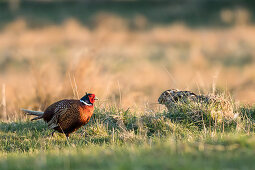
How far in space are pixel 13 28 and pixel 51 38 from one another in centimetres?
369

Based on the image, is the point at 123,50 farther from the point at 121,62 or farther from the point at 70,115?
the point at 70,115

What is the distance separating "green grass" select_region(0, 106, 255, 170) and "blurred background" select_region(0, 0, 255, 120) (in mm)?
574

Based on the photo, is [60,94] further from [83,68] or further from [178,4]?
[178,4]

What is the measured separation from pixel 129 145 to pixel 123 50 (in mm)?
16447

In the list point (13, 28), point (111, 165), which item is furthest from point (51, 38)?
point (111, 165)

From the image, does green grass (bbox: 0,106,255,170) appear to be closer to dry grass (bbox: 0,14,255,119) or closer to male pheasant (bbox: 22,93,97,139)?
male pheasant (bbox: 22,93,97,139)

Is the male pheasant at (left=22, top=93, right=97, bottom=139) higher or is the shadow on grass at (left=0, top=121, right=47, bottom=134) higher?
the male pheasant at (left=22, top=93, right=97, bottom=139)

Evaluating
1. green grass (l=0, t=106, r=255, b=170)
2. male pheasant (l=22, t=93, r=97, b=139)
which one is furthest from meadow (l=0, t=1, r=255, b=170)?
male pheasant (l=22, t=93, r=97, b=139)

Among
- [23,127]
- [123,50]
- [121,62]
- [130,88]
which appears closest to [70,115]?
[23,127]

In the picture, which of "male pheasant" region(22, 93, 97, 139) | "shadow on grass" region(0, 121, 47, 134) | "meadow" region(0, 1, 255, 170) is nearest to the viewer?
"meadow" region(0, 1, 255, 170)

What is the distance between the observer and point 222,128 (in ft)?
19.3

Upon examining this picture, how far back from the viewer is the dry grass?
33.5ft

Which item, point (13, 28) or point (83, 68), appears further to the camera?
point (13, 28)

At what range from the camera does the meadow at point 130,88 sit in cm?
423
